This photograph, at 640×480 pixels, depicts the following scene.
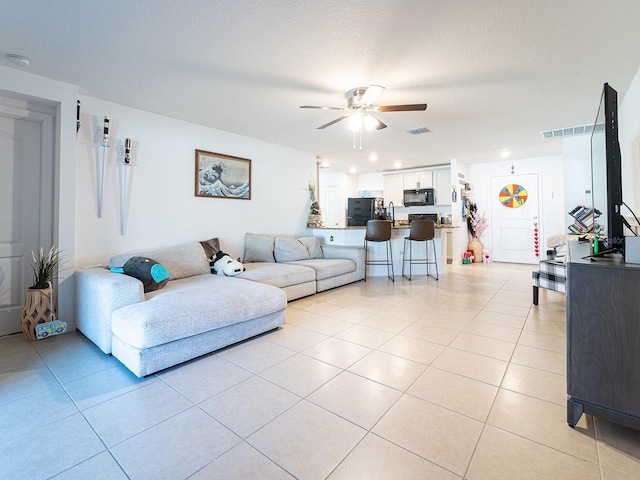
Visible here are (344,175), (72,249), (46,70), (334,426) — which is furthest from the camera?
(344,175)

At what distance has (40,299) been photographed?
259 centimetres

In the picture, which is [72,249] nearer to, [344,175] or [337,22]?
[337,22]

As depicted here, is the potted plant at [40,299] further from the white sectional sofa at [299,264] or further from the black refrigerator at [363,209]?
the black refrigerator at [363,209]

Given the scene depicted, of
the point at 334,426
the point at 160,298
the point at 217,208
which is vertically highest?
the point at 217,208

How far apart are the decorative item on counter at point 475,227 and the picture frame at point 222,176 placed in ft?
18.1

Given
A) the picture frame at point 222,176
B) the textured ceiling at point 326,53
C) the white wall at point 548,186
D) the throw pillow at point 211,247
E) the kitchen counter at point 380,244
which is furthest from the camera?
the white wall at point 548,186

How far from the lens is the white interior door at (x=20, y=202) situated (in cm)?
273

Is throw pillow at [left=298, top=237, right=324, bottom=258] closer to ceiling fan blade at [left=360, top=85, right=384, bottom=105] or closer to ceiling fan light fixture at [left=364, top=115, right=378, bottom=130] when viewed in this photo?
ceiling fan light fixture at [left=364, top=115, right=378, bottom=130]

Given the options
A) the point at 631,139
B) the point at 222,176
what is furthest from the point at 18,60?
the point at 631,139

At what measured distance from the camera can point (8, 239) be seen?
9.04 feet

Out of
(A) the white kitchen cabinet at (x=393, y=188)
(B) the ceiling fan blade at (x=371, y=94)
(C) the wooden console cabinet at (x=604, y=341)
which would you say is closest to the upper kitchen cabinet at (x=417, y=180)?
(A) the white kitchen cabinet at (x=393, y=188)

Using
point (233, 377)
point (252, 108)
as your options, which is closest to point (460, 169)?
point (252, 108)

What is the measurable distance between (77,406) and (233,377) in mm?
843

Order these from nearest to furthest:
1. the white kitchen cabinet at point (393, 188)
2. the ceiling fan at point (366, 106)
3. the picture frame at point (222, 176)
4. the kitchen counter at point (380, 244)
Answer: the ceiling fan at point (366, 106) < the picture frame at point (222, 176) < the kitchen counter at point (380, 244) < the white kitchen cabinet at point (393, 188)
